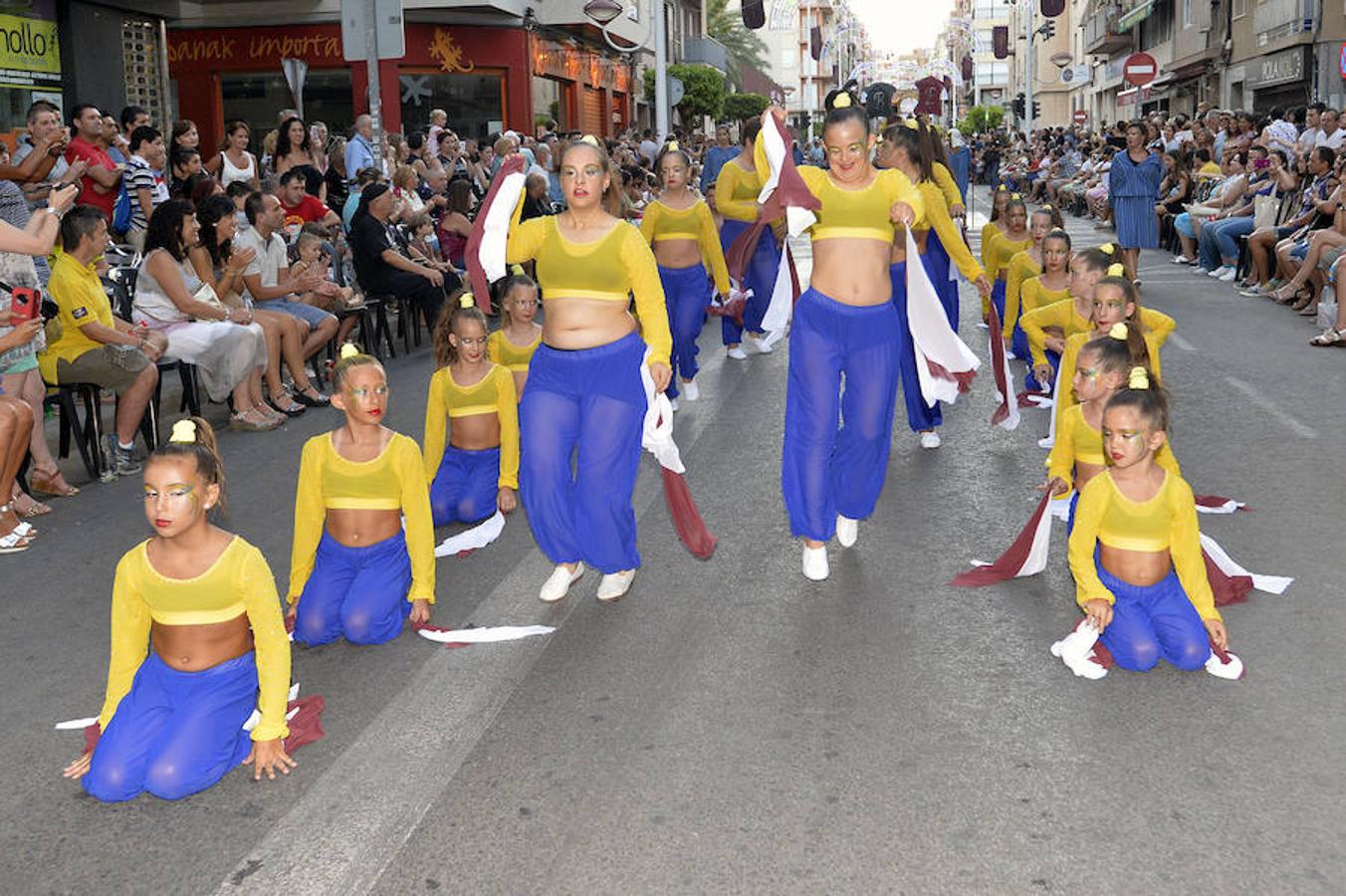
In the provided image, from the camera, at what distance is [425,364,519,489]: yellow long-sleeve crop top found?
6715mm

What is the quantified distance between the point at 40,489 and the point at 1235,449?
6.76m

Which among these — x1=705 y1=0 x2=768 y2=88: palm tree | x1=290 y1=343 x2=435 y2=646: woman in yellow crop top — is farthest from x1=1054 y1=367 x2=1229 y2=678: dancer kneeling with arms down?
x1=705 y1=0 x2=768 y2=88: palm tree

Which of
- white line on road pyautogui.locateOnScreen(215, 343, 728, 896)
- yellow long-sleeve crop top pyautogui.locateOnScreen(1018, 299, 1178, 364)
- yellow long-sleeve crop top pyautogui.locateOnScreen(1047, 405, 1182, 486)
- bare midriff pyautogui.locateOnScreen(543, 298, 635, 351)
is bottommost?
white line on road pyautogui.locateOnScreen(215, 343, 728, 896)

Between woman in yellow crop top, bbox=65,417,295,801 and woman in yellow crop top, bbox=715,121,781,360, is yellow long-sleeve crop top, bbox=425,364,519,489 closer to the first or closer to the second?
woman in yellow crop top, bbox=65,417,295,801

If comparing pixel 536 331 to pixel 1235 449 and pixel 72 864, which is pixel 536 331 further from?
pixel 72 864

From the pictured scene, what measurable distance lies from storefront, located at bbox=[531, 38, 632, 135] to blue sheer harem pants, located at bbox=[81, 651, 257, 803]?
107ft

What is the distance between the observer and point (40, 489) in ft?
26.3

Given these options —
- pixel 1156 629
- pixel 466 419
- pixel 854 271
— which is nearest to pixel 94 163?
pixel 466 419

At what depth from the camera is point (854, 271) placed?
20.2ft

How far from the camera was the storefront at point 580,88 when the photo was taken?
36594 mm

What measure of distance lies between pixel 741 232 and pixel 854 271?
569 centimetres

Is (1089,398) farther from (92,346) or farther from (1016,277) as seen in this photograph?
(92,346)

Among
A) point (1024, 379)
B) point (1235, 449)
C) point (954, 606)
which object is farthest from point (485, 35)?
point (954, 606)

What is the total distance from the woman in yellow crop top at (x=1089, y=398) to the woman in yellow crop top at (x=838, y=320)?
30.4 inches
